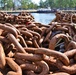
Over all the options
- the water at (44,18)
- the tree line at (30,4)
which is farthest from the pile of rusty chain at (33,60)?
the tree line at (30,4)

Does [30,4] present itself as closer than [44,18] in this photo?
No

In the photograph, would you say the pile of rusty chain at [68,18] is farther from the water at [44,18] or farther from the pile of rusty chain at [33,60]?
the pile of rusty chain at [33,60]

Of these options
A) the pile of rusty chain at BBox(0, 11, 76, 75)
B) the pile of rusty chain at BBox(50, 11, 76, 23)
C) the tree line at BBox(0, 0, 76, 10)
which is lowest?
the tree line at BBox(0, 0, 76, 10)

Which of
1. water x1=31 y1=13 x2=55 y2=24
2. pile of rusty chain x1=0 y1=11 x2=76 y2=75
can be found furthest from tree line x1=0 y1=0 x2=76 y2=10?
pile of rusty chain x1=0 y1=11 x2=76 y2=75

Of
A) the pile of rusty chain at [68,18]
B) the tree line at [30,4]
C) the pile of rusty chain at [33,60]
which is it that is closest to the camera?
the pile of rusty chain at [33,60]

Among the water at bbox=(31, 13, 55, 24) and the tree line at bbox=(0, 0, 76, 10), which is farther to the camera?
the tree line at bbox=(0, 0, 76, 10)

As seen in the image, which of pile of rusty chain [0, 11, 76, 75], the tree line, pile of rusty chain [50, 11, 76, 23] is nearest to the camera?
pile of rusty chain [0, 11, 76, 75]

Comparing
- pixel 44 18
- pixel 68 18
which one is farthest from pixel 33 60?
pixel 44 18

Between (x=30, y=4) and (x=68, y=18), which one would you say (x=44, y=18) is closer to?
(x=68, y=18)

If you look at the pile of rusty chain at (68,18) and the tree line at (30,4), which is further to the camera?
the tree line at (30,4)

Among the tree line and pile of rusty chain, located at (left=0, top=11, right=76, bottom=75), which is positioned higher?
pile of rusty chain, located at (left=0, top=11, right=76, bottom=75)

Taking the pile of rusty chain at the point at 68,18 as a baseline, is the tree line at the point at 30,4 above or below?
below

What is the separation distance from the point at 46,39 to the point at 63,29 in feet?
1.02

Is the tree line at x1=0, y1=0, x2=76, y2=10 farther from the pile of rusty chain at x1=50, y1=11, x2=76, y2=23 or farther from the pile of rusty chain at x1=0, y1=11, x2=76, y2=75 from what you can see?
the pile of rusty chain at x1=0, y1=11, x2=76, y2=75
